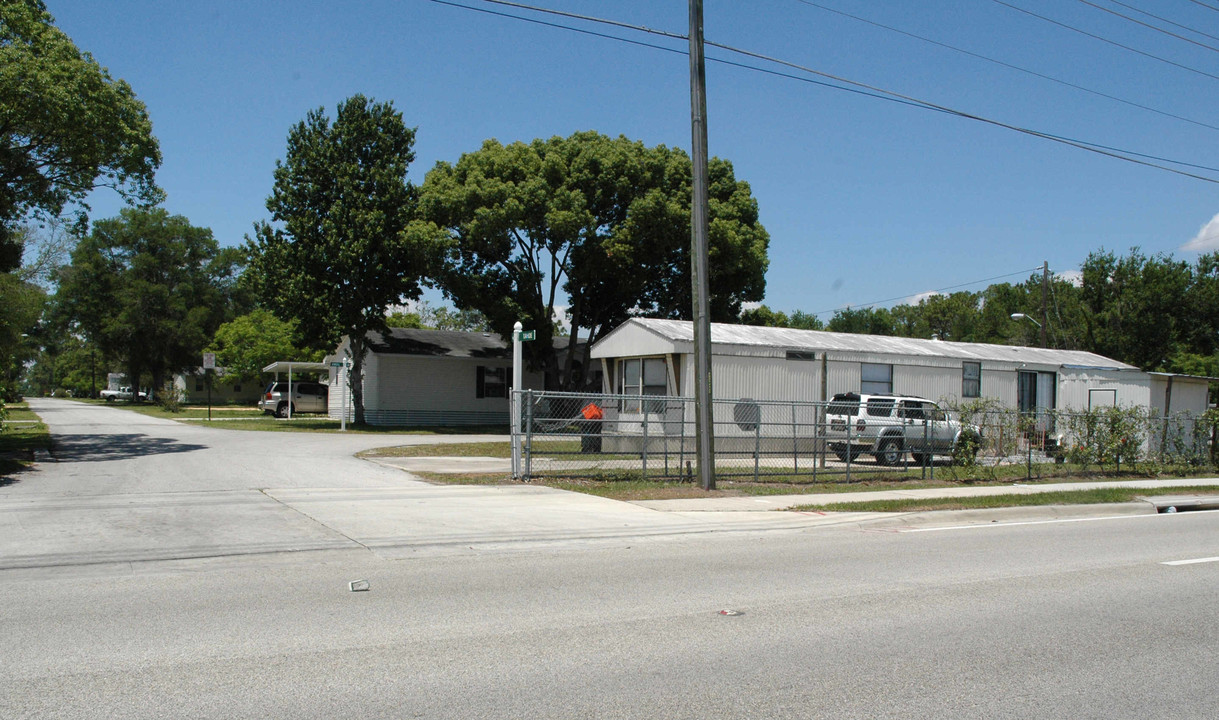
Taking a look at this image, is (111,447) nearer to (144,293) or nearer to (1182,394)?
(1182,394)

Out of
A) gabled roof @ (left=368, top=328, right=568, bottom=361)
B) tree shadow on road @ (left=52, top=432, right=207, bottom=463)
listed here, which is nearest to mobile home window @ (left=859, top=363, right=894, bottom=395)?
tree shadow on road @ (left=52, top=432, right=207, bottom=463)

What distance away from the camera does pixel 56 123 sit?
713 inches

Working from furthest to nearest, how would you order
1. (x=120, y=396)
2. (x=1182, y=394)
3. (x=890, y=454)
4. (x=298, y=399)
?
(x=120, y=396) < (x=298, y=399) < (x=1182, y=394) < (x=890, y=454)

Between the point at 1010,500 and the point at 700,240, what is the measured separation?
7339 mm

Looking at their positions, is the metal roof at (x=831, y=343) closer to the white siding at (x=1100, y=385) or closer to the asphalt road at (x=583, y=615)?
the white siding at (x=1100, y=385)

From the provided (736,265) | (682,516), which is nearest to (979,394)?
(736,265)

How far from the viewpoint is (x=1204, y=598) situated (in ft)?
25.7

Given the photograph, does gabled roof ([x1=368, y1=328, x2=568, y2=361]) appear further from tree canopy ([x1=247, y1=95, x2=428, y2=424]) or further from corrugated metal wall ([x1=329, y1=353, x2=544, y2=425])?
tree canopy ([x1=247, y1=95, x2=428, y2=424])

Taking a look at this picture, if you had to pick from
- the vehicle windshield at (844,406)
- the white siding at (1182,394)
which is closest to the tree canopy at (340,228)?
the vehicle windshield at (844,406)

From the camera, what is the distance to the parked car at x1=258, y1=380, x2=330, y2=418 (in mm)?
46938

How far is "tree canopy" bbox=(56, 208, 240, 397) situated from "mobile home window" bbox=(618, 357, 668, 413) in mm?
49223

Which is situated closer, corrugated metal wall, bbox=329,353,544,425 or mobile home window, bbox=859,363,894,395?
mobile home window, bbox=859,363,894,395

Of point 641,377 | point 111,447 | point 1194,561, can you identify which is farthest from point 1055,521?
point 111,447

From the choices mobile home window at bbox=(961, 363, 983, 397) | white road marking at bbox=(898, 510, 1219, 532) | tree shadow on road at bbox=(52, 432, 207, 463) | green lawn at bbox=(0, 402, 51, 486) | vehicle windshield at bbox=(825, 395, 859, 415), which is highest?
mobile home window at bbox=(961, 363, 983, 397)
